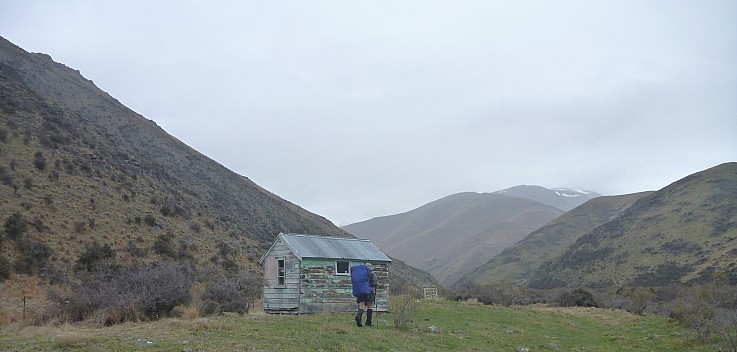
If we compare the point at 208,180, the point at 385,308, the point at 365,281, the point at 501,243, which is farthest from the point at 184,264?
the point at 501,243

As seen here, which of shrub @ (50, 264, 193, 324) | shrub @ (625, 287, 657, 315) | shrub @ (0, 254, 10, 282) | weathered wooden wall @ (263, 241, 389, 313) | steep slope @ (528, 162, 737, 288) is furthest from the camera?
steep slope @ (528, 162, 737, 288)

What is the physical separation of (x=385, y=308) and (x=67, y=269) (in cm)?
1609

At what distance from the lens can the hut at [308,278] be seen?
2220cm

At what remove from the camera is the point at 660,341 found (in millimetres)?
19656

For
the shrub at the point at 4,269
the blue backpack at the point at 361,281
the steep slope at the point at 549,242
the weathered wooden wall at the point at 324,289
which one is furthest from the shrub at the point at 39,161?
the steep slope at the point at 549,242

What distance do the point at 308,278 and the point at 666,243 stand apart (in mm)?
56101

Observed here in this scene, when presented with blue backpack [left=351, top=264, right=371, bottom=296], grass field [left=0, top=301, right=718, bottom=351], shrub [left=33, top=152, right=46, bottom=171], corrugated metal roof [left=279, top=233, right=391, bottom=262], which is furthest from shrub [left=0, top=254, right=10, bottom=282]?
blue backpack [left=351, top=264, right=371, bottom=296]

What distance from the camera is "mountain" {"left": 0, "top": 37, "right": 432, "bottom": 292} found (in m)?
28.9

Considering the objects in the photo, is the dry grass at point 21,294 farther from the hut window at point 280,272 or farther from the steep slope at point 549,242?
the steep slope at point 549,242

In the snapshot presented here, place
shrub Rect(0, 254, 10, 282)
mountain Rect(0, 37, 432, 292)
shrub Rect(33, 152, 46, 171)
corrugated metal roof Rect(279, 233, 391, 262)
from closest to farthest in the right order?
corrugated metal roof Rect(279, 233, 391, 262) < shrub Rect(0, 254, 10, 282) < mountain Rect(0, 37, 432, 292) < shrub Rect(33, 152, 46, 171)

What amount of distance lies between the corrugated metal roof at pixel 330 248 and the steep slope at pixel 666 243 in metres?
36.6

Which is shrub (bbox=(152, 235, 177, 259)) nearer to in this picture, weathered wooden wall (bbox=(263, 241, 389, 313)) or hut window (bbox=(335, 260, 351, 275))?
weathered wooden wall (bbox=(263, 241, 389, 313))

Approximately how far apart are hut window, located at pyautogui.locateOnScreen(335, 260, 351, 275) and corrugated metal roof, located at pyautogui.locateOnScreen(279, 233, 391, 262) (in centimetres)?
24

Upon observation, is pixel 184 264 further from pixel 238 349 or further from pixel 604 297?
pixel 604 297
